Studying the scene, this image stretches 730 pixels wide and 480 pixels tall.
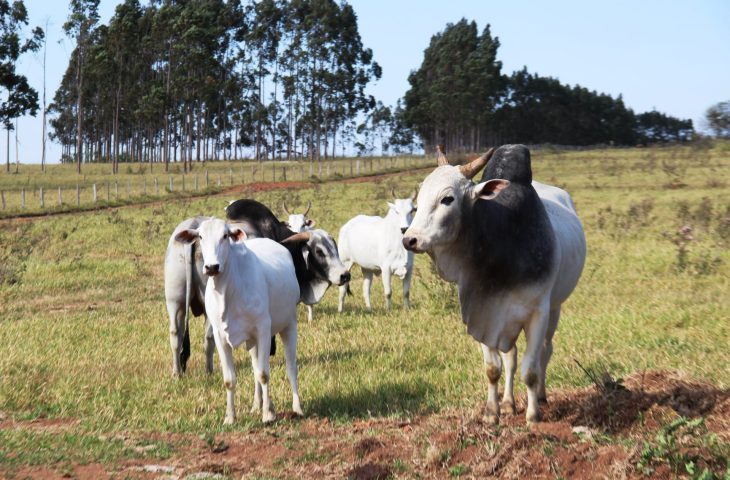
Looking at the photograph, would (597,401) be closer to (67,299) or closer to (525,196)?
(525,196)

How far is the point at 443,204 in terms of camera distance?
6.14m

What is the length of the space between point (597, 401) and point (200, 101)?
70584mm

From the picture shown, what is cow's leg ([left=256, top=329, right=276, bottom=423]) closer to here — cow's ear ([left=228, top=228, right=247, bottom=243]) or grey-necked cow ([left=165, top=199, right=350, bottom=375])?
cow's ear ([left=228, top=228, right=247, bottom=243])

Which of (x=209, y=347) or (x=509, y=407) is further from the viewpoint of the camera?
(x=209, y=347)

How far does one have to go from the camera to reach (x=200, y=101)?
244 feet

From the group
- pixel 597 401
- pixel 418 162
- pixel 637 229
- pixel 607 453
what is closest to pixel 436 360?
pixel 597 401

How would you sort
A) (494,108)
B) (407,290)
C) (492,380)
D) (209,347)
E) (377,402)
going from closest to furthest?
(492,380), (377,402), (209,347), (407,290), (494,108)

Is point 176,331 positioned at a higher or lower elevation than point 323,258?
lower

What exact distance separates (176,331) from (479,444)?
5.14m

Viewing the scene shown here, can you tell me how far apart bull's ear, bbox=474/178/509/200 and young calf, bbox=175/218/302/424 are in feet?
7.76

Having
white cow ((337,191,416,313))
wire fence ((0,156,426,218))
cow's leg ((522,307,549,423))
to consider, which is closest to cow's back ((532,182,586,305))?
cow's leg ((522,307,549,423))

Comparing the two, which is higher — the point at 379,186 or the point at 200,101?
the point at 200,101

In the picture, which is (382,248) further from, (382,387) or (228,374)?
(228,374)

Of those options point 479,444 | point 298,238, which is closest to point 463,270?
point 479,444
